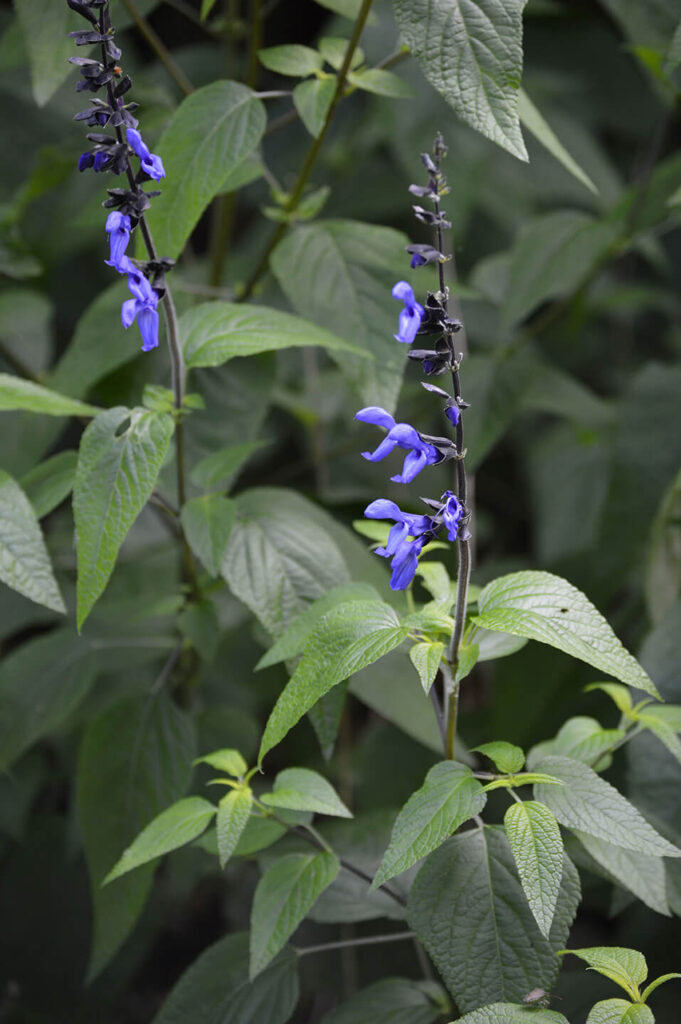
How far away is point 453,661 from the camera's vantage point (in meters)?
0.66

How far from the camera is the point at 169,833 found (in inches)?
27.1

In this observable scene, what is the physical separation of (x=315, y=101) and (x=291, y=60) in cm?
7

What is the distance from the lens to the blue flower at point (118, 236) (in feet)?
1.95

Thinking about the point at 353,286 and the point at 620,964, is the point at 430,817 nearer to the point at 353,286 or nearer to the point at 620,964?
the point at 620,964

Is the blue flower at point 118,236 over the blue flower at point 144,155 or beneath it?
beneath

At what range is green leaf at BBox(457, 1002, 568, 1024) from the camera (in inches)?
22.7

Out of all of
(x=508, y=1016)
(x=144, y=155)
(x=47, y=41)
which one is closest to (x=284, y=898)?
(x=508, y=1016)

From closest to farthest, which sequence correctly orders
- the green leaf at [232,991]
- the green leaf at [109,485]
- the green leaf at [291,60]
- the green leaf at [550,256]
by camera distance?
1. the green leaf at [109,485]
2. the green leaf at [232,991]
3. the green leaf at [291,60]
4. the green leaf at [550,256]

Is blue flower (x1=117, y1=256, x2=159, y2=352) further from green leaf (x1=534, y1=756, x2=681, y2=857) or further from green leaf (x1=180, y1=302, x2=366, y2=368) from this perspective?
green leaf (x1=534, y1=756, x2=681, y2=857)

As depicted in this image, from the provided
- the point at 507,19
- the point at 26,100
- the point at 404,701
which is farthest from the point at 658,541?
the point at 26,100

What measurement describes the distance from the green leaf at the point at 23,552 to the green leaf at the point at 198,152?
0.25 m

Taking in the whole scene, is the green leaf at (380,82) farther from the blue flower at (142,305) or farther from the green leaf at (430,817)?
the green leaf at (430,817)

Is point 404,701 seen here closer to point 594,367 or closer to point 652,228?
point 652,228

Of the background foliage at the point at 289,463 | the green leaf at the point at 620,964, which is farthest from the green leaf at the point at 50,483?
the green leaf at the point at 620,964
